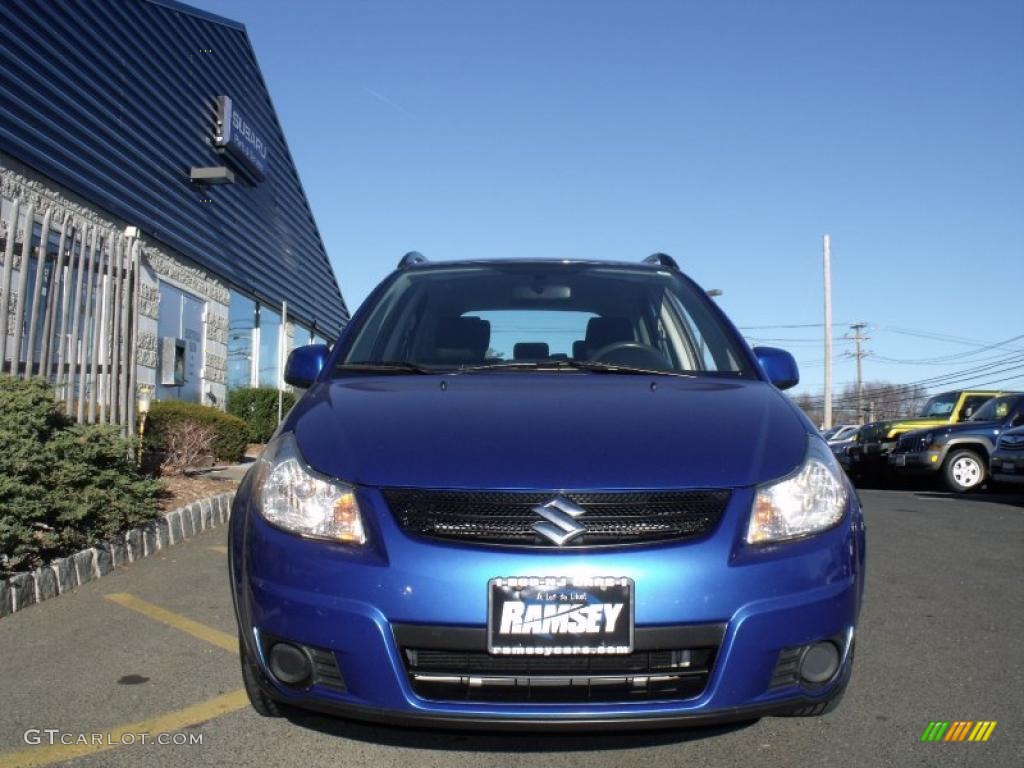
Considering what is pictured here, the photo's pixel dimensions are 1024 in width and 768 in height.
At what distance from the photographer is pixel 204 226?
1814 centimetres

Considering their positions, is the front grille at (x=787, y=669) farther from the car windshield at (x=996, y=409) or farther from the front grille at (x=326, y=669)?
the car windshield at (x=996, y=409)

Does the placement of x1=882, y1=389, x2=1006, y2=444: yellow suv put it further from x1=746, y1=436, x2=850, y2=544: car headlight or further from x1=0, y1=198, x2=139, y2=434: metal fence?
x1=746, y1=436, x2=850, y2=544: car headlight

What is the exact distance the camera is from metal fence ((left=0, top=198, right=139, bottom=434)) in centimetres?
649

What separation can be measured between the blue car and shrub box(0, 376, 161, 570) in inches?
107

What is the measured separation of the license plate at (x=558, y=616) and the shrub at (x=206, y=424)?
331 inches

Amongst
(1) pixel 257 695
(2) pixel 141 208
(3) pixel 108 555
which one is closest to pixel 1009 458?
(3) pixel 108 555

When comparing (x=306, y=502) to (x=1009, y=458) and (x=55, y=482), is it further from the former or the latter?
(x=1009, y=458)

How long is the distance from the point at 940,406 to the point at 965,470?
320 centimetres

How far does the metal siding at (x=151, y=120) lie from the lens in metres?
12.1

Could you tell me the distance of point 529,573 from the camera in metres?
2.33

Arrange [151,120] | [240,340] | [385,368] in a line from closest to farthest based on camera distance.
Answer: [385,368]
[151,120]
[240,340]

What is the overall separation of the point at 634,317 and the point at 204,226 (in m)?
15.6

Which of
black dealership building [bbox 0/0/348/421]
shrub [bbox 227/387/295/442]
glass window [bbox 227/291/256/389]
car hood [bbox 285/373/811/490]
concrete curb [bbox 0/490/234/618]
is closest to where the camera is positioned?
car hood [bbox 285/373/811/490]

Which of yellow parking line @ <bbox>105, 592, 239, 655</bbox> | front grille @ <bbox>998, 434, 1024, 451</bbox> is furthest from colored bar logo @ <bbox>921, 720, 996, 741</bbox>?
front grille @ <bbox>998, 434, 1024, 451</bbox>
